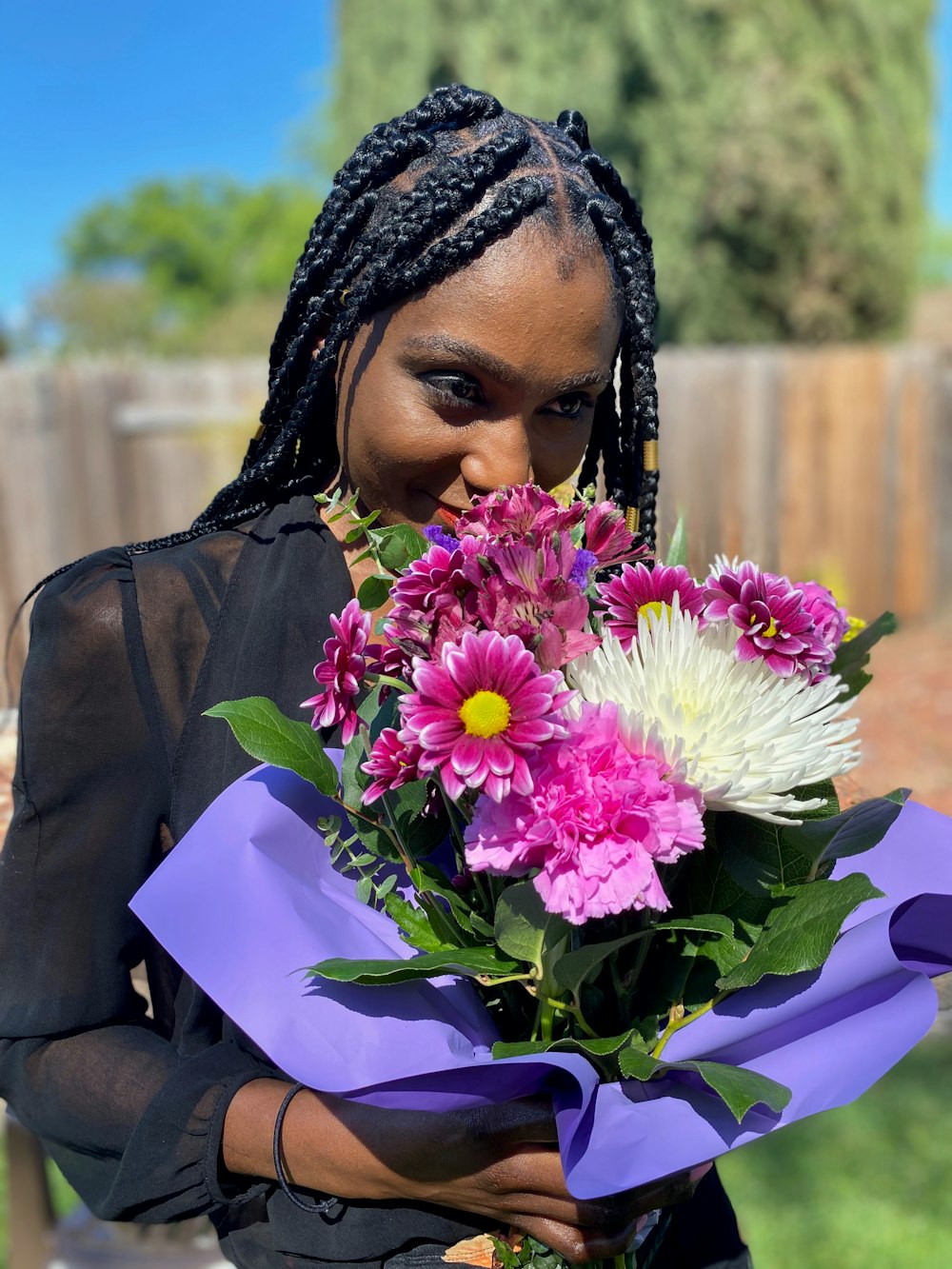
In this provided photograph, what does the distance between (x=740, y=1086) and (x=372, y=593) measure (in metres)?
0.63

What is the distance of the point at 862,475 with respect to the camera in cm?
1045

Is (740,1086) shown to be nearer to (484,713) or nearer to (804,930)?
(804,930)

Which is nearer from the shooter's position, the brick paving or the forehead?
the forehead

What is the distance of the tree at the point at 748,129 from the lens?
11117mm

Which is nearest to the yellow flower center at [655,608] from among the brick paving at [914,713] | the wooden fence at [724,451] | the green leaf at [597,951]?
the green leaf at [597,951]

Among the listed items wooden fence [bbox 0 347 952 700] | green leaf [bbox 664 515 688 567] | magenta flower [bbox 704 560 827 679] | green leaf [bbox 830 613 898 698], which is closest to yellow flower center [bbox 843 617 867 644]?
green leaf [bbox 830 613 898 698]

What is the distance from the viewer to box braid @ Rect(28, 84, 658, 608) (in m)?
1.57

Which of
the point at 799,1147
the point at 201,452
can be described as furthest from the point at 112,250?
the point at 799,1147

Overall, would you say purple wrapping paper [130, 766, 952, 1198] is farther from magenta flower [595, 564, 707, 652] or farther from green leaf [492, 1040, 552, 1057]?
magenta flower [595, 564, 707, 652]

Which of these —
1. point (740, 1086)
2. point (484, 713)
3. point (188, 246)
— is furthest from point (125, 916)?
point (188, 246)

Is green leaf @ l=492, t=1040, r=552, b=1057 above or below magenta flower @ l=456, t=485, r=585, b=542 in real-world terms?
below

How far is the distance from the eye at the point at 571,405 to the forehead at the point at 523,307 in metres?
0.06

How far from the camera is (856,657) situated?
1.57 metres

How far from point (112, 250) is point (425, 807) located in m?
53.6
